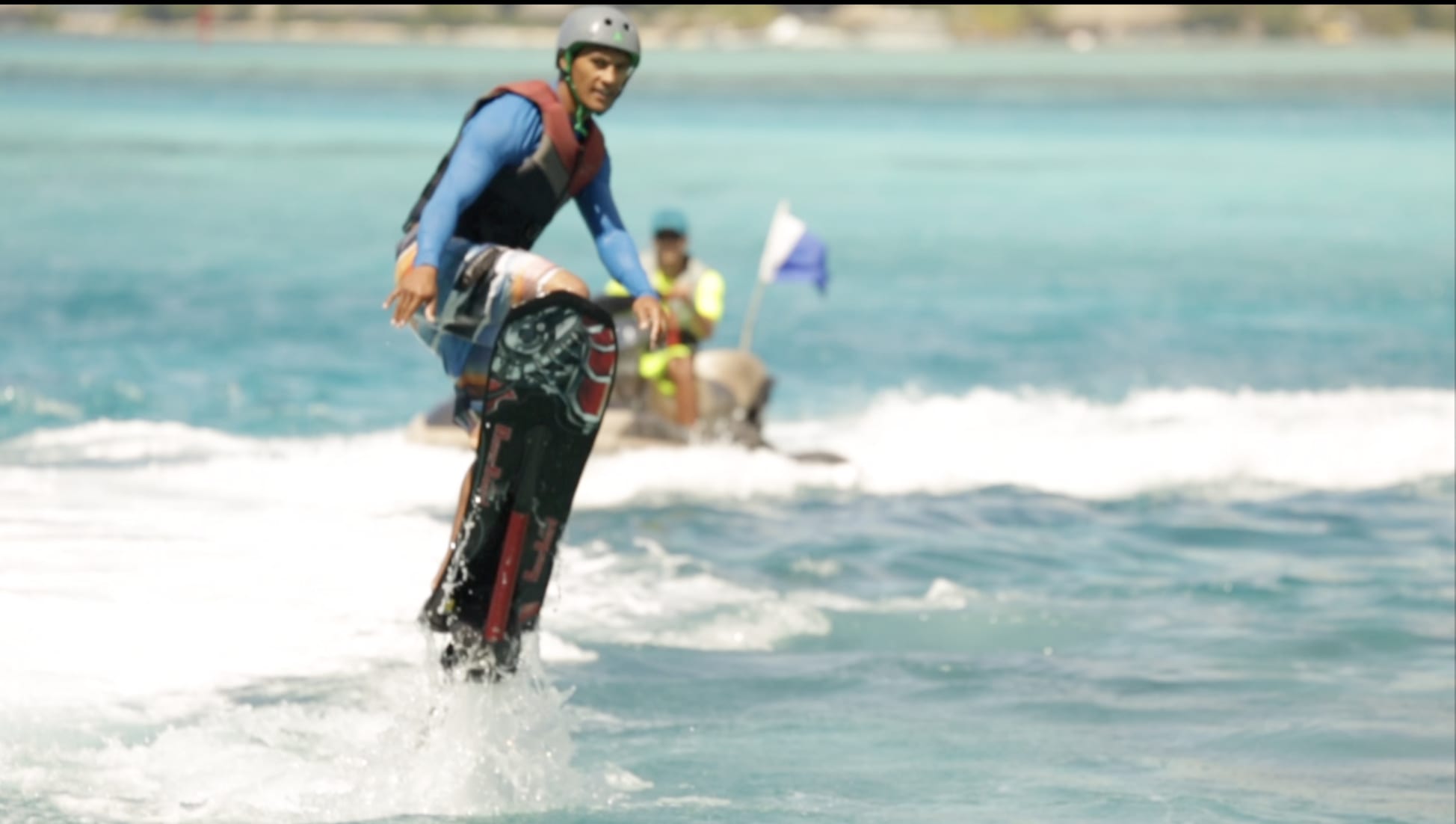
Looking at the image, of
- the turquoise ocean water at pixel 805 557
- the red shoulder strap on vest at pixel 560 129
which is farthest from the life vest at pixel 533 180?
the turquoise ocean water at pixel 805 557

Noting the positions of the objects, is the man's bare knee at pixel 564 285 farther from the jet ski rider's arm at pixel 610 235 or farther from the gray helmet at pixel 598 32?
the gray helmet at pixel 598 32

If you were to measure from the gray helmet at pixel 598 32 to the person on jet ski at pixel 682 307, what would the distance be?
6922 millimetres

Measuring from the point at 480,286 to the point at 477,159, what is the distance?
1.22ft

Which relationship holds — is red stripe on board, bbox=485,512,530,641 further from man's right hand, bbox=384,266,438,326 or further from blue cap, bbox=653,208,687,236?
blue cap, bbox=653,208,687,236

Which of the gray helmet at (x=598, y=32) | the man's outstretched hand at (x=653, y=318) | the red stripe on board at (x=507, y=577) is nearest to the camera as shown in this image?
the man's outstretched hand at (x=653, y=318)

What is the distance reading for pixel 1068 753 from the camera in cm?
833

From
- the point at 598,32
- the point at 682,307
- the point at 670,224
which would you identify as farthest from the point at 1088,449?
the point at 598,32

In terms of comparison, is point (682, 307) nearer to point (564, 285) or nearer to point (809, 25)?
point (564, 285)

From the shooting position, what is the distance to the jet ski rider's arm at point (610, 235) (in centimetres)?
692

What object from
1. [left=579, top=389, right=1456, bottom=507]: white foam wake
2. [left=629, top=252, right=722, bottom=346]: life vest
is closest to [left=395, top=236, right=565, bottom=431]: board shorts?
[left=579, top=389, right=1456, bottom=507]: white foam wake

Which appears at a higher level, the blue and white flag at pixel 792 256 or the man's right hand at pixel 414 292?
the blue and white flag at pixel 792 256

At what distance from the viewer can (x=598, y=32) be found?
6754 mm

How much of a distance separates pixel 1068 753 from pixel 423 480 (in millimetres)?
5701

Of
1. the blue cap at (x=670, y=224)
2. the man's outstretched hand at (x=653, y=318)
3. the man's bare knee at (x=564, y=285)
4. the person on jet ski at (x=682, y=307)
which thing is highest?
the blue cap at (x=670, y=224)
